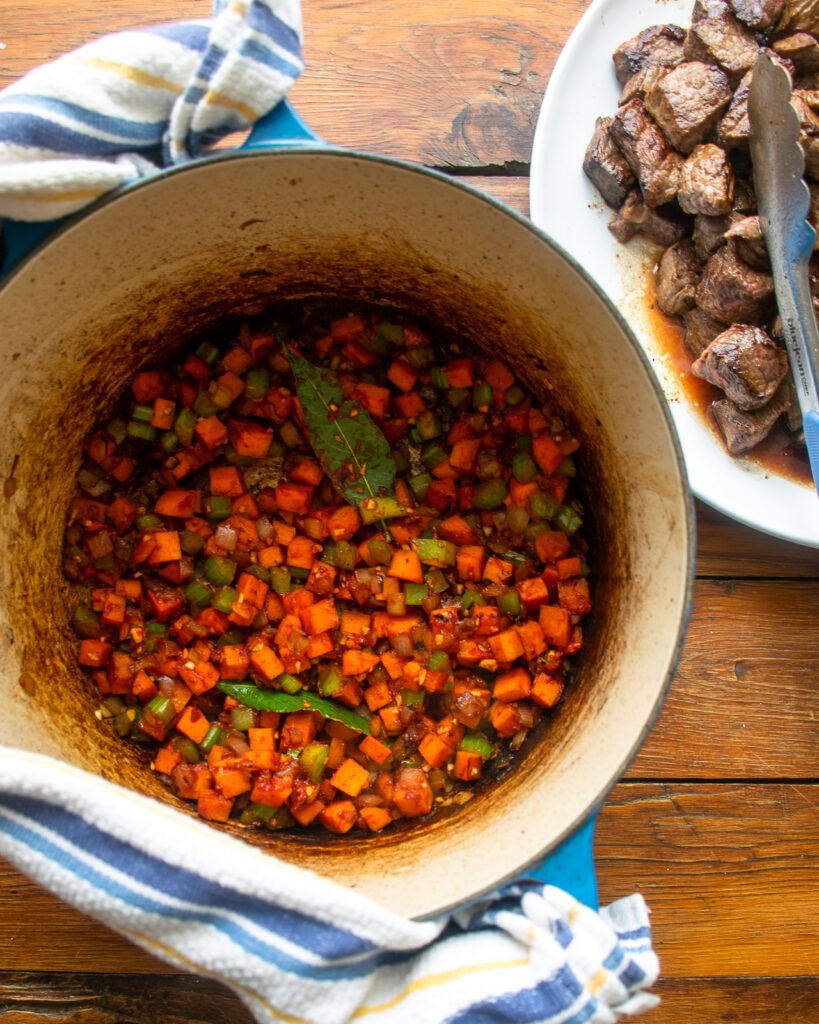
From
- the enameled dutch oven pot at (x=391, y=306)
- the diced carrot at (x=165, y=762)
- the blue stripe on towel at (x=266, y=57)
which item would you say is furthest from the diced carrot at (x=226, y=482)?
the blue stripe on towel at (x=266, y=57)

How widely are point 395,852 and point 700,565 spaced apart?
0.74 m

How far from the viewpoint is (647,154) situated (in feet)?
4.94

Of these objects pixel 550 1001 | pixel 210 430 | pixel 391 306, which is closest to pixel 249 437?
pixel 210 430

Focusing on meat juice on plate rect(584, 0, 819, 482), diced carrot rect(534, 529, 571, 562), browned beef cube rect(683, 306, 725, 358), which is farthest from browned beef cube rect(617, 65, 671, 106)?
diced carrot rect(534, 529, 571, 562)

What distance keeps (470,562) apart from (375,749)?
Result: 360 mm

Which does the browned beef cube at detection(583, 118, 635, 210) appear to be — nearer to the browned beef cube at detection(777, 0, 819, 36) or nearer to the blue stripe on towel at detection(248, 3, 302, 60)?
the browned beef cube at detection(777, 0, 819, 36)

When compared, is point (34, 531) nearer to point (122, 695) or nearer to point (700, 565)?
point (122, 695)

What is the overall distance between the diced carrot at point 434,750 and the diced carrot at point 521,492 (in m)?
0.43

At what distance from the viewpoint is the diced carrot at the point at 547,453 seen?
4.96 feet

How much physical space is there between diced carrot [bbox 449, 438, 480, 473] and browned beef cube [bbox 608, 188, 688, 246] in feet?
1.49

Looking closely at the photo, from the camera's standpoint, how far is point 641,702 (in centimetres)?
121

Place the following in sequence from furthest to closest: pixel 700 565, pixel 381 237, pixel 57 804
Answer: pixel 700 565 → pixel 381 237 → pixel 57 804

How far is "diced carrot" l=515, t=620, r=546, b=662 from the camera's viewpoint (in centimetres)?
150

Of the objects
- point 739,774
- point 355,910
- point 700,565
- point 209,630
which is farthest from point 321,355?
point 739,774
